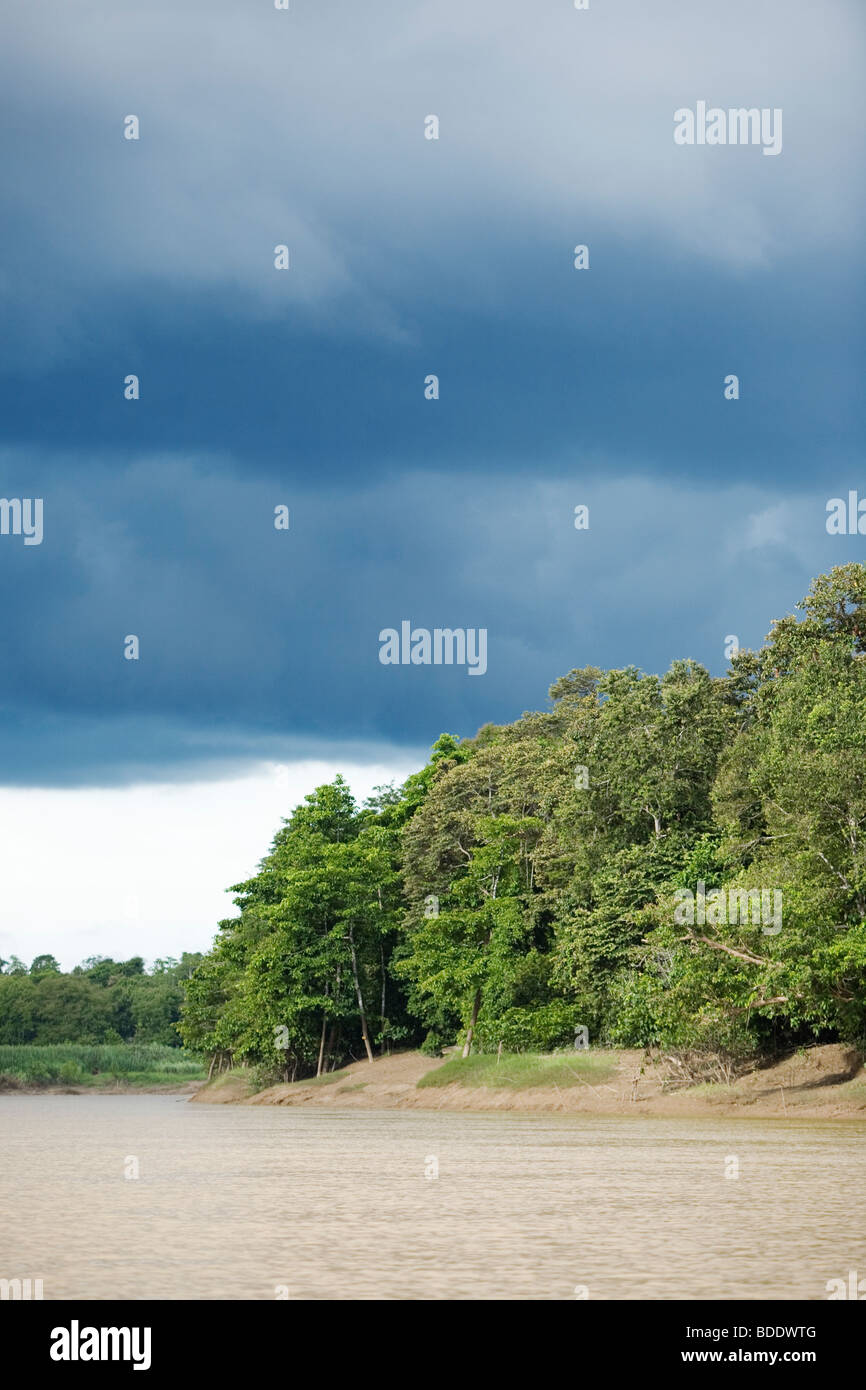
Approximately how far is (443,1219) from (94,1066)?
135756 millimetres

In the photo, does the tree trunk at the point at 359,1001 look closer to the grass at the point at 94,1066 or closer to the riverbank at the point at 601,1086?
the riverbank at the point at 601,1086

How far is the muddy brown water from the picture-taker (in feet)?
42.9

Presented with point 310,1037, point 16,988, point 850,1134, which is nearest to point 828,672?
point 850,1134

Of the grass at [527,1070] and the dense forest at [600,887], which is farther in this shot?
the grass at [527,1070]

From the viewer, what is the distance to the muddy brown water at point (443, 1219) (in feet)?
42.9

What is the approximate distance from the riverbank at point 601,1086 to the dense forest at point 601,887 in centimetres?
139

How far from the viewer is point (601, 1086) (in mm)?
59562

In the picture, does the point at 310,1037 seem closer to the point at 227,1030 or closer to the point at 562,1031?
the point at 227,1030

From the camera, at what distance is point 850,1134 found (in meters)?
38.7

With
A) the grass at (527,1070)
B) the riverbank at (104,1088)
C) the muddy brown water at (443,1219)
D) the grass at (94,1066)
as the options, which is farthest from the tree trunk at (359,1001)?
the grass at (94,1066)

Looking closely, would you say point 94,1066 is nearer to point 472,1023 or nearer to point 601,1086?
point 472,1023

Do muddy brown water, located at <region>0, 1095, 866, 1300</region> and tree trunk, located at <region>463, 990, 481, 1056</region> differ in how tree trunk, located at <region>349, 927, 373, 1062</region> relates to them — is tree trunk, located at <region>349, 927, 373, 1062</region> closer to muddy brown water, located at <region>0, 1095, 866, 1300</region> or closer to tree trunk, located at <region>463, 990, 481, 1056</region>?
tree trunk, located at <region>463, 990, 481, 1056</region>

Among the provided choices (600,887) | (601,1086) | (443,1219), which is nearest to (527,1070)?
(601,1086)

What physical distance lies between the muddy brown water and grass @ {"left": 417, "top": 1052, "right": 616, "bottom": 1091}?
74.8 feet
